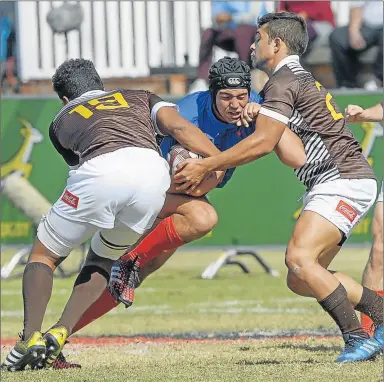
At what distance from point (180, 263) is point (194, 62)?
356 centimetres

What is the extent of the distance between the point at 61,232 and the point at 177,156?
95 centimetres

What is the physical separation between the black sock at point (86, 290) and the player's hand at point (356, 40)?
7996 millimetres

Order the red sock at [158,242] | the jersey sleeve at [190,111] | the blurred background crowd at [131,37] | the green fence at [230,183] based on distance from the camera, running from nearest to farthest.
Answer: the red sock at [158,242] < the jersey sleeve at [190,111] < the green fence at [230,183] < the blurred background crowd at [131,37]

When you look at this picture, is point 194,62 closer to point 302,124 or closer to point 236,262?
A: point 236,262

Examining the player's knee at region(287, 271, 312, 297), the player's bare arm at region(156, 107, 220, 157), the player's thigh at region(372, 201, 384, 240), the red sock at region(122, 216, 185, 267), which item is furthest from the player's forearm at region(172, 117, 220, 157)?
the player's thigh at region(372, 201, 384, 240)

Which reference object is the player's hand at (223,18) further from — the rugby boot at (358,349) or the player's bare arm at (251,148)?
→ the rugby boot at (358,349)

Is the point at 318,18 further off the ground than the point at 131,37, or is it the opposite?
the point at 318,18

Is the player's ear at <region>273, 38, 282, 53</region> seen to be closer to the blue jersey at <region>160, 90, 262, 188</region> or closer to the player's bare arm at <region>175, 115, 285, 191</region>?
the blue jersey at <region>160, 90, 262, 188</region>

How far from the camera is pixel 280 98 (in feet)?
24.3

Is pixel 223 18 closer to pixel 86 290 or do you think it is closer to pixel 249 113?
pixel 249 113

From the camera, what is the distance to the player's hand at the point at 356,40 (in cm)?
1512

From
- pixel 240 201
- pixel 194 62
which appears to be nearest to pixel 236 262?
pixel 240 201

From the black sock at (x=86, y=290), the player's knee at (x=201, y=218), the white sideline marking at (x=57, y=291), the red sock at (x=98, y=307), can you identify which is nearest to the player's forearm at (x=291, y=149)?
the player's knee at (x=201, y=218)

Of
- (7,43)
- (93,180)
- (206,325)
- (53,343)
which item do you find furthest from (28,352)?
(7,43)
